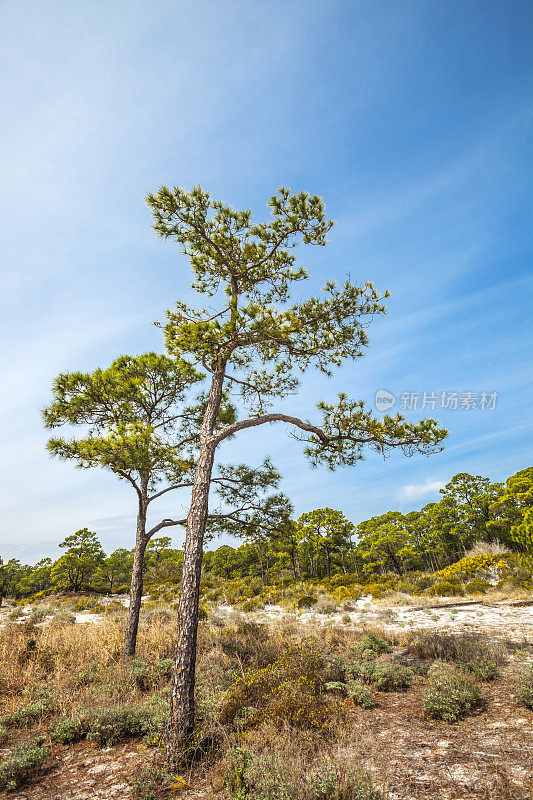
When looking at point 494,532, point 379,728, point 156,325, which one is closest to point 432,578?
point 494,532

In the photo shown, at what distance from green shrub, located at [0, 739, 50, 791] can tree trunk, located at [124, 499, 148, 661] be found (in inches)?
151

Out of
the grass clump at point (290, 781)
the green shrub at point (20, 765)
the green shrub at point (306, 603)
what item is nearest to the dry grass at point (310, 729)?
the grass clump at point (290, 781)

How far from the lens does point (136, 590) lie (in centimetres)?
900

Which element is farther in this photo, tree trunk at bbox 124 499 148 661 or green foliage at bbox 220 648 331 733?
tree trunk at bbox 124 499 148 661

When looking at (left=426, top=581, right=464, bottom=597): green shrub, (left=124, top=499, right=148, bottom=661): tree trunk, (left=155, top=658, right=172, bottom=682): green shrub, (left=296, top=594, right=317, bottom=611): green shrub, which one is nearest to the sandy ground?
(left=296, top=594, right=317, bottom=611): green shrub

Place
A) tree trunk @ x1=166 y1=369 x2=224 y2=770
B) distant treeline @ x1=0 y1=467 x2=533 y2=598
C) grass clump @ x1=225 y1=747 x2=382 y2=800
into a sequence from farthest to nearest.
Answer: distant treeline @ x1=0 y1=467 x2=533 y2=598
tree trunk @ x1=166 y1=369 x2=224 y2=770
grass clump @ x1=225 y1=747 x2=382 y2=800

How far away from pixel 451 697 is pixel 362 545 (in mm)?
39814

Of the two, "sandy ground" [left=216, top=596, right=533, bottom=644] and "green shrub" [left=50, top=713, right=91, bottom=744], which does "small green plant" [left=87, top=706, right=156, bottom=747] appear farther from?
"sandy ground" [left=216, top=596, right=533, bottom=644]

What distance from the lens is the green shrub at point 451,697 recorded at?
15.9 feet

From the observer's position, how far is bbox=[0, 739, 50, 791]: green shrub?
3990mm

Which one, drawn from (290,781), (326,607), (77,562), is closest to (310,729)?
(290,781)

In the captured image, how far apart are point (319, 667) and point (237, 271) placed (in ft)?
27.5

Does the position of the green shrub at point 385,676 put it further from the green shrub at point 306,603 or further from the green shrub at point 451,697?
the green shrub at point 306,603

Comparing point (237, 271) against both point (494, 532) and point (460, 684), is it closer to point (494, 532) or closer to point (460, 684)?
point (460, 684)
